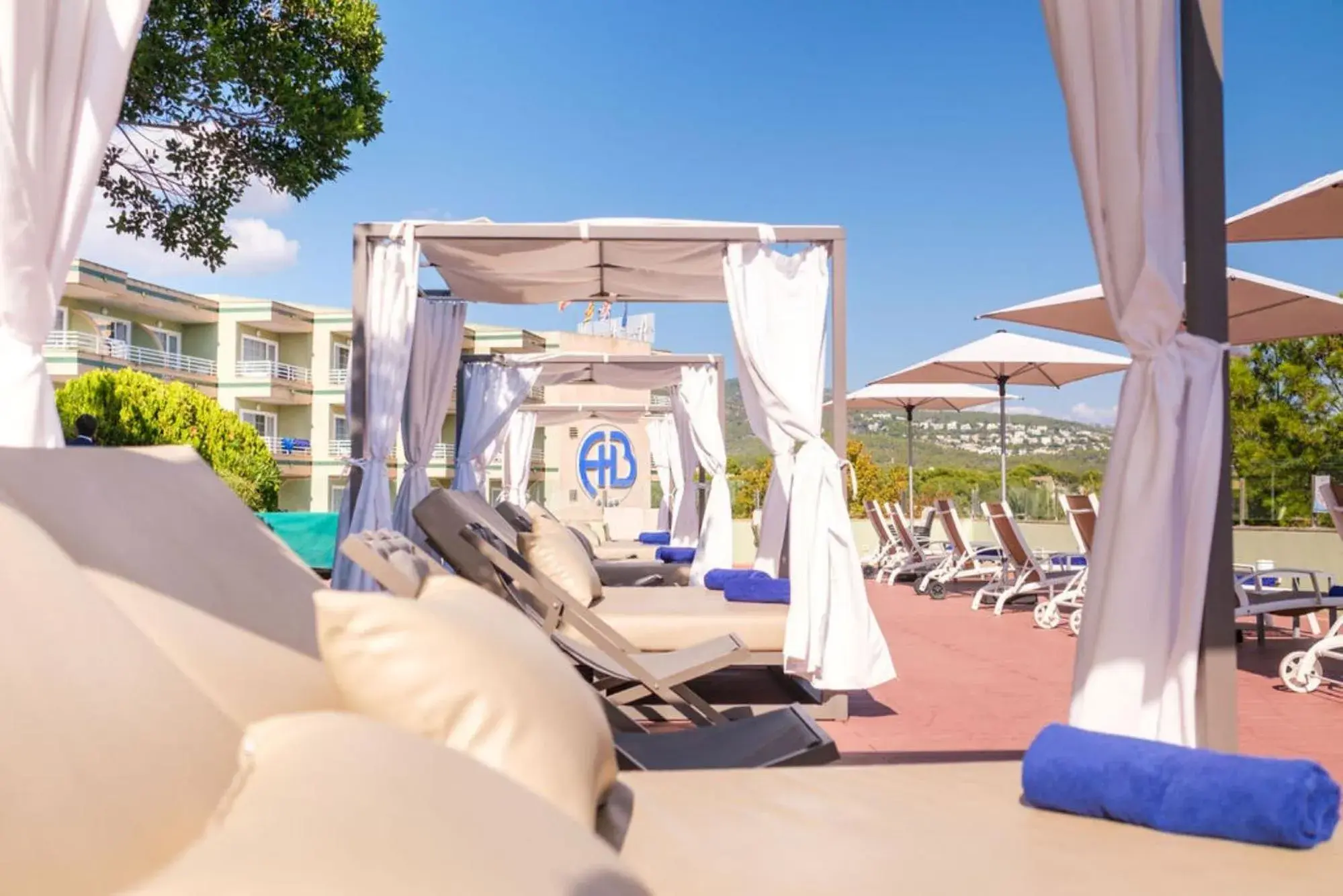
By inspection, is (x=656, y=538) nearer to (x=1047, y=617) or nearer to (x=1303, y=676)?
(x=1047, y=617)

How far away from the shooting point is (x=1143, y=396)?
2688 millimetres

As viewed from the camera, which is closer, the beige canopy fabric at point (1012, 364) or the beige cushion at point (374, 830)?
the beige cushion at point (374, 830)

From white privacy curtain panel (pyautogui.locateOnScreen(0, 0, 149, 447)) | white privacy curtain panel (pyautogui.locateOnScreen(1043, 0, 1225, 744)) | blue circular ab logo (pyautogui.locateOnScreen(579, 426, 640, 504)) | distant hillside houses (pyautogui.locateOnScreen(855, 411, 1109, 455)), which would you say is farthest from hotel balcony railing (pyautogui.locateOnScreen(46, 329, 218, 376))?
white privacy curtain panel (pyautogui.locateOnScreen(1043, 0, 1225, 744))

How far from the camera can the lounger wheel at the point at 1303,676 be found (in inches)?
201

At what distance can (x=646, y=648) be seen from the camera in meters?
4.98

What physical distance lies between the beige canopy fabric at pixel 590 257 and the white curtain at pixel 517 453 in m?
5.76

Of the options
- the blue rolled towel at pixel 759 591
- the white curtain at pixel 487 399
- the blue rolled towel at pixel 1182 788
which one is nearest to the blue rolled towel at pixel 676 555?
the white curtain at pixel 487 399

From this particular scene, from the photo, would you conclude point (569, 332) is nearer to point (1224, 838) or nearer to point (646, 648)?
point (646, 648)

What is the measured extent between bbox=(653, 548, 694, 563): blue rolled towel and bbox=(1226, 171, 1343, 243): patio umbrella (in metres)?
4.91

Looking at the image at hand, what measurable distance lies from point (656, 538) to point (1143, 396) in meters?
11.3

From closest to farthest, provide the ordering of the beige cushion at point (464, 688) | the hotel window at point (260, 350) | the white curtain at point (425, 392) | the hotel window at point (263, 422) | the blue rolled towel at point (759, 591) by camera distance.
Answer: the beige cushion at point (464, 688) < the blue rolled towel at point (759, 591) < the white curtain at point (425, 392) < the hotel window at point (263, 422) < the hotel window at point (260, 350)

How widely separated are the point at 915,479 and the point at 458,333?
17.0m

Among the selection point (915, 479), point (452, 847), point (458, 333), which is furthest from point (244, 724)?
point (915, 479)

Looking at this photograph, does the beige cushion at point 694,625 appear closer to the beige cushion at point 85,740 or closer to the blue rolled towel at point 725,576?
the blue rolled towel at point 725,576
